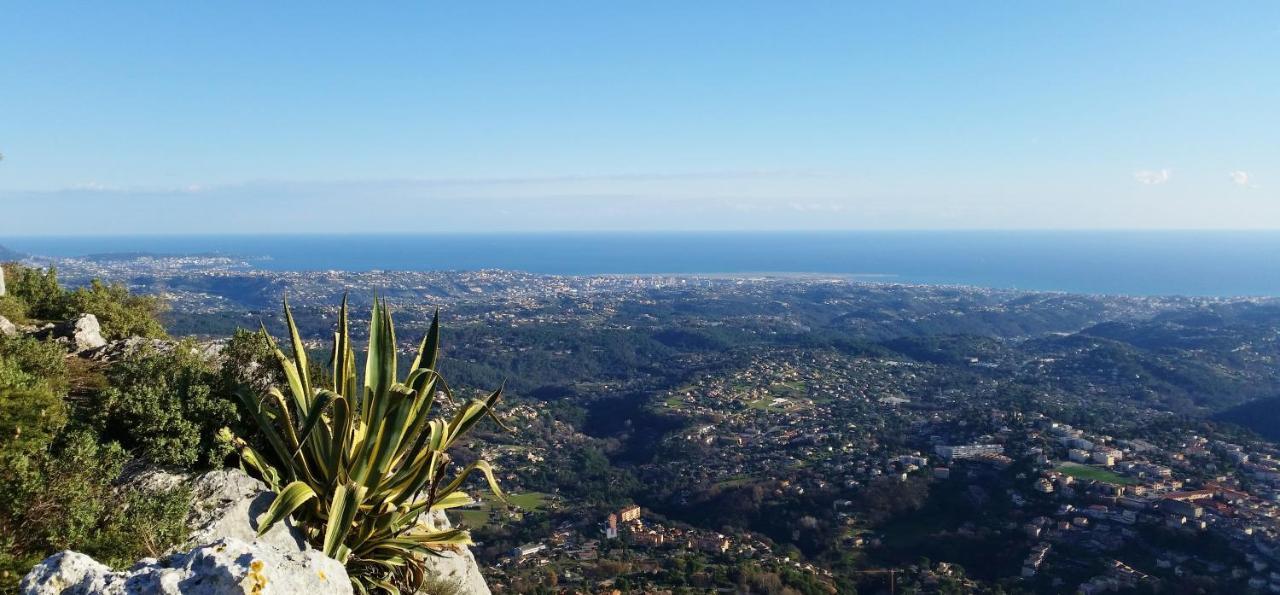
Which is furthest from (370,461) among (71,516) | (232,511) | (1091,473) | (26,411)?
(1091,473)

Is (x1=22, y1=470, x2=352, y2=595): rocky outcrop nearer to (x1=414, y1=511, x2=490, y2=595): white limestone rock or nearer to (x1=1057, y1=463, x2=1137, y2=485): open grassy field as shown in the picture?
(x1=414, y1=511, x2=490, y2=595): white limestone rock

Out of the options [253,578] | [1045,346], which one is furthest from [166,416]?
[1045,346]

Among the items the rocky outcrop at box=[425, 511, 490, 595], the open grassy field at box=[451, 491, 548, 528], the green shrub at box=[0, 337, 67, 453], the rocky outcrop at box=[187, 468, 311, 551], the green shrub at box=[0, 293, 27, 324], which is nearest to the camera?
the rocky outcrop at box=[187, 468, 311, 551]

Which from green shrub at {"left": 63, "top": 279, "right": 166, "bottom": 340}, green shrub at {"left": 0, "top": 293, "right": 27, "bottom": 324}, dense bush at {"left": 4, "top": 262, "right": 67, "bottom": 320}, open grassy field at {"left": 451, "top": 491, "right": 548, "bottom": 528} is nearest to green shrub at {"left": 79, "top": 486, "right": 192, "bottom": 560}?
green shrub at {"left": 0, "top": 293, "right": 27, "bottom": 324}

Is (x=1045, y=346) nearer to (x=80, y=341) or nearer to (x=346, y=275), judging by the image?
(x=80, y=341)

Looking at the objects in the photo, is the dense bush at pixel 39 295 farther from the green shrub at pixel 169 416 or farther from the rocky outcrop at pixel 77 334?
the green shrub at pixel 169 416

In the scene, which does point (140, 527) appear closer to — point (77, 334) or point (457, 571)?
point (457, 571)
